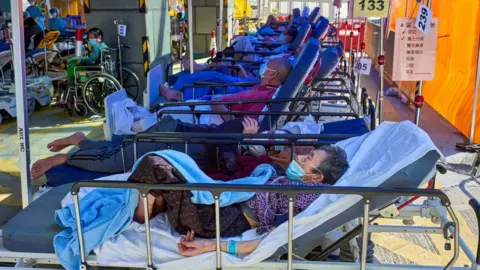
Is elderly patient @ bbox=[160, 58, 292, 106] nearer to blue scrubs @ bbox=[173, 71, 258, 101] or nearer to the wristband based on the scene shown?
blue scrubs @ bbox=[173, 71, 258, 101]

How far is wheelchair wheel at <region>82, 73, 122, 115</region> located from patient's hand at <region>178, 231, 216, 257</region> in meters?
5.21

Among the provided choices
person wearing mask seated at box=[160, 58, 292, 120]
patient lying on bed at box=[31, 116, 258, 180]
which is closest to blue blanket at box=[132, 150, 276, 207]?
patient lying on bed at box=[31, 116, 258, 180]

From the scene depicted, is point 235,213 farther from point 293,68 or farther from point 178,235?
point 293,68

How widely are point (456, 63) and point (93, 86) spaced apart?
217 inches

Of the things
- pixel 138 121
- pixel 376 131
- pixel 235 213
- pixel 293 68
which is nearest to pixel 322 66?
pixel 293 68

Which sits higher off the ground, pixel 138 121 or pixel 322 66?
pixel 322 66

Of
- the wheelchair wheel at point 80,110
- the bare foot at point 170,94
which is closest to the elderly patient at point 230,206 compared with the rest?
the bare foot at point 170,94

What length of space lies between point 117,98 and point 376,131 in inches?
118

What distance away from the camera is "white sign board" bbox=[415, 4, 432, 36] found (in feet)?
12.7

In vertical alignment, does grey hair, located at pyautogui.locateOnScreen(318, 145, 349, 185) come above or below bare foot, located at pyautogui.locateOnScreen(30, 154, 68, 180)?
above

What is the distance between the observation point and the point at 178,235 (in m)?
2.52

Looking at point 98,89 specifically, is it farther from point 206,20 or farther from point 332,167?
point 206,20

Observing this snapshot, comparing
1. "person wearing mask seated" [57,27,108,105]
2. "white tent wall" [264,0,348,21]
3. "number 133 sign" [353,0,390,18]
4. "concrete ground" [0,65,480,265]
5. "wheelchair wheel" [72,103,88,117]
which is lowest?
"concrete ground" [0,65,480,265]

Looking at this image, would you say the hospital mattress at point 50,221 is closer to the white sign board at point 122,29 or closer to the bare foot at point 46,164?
the bare foot at point 46,164
